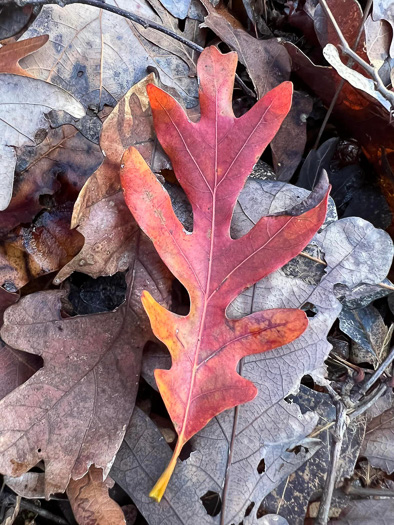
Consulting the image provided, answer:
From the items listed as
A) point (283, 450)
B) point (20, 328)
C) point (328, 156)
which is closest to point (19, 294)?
point (20, 328)

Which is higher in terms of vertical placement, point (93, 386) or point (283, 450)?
point (93, 386)

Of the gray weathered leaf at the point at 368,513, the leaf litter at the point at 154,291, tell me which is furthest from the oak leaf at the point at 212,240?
the gray weathered leaf at the point at 368,513

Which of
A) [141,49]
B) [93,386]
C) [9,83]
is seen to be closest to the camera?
[93,386]

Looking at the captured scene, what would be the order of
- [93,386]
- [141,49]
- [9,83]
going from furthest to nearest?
[141,49] → [9,83] → [93,386]

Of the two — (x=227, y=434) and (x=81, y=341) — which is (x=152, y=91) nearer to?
(x=81, y=341)

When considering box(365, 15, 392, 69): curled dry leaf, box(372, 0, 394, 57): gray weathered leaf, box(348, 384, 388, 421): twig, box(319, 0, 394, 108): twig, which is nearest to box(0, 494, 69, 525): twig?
box(348, 384, 388, 421): twig

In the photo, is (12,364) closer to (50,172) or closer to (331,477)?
(50,172)
